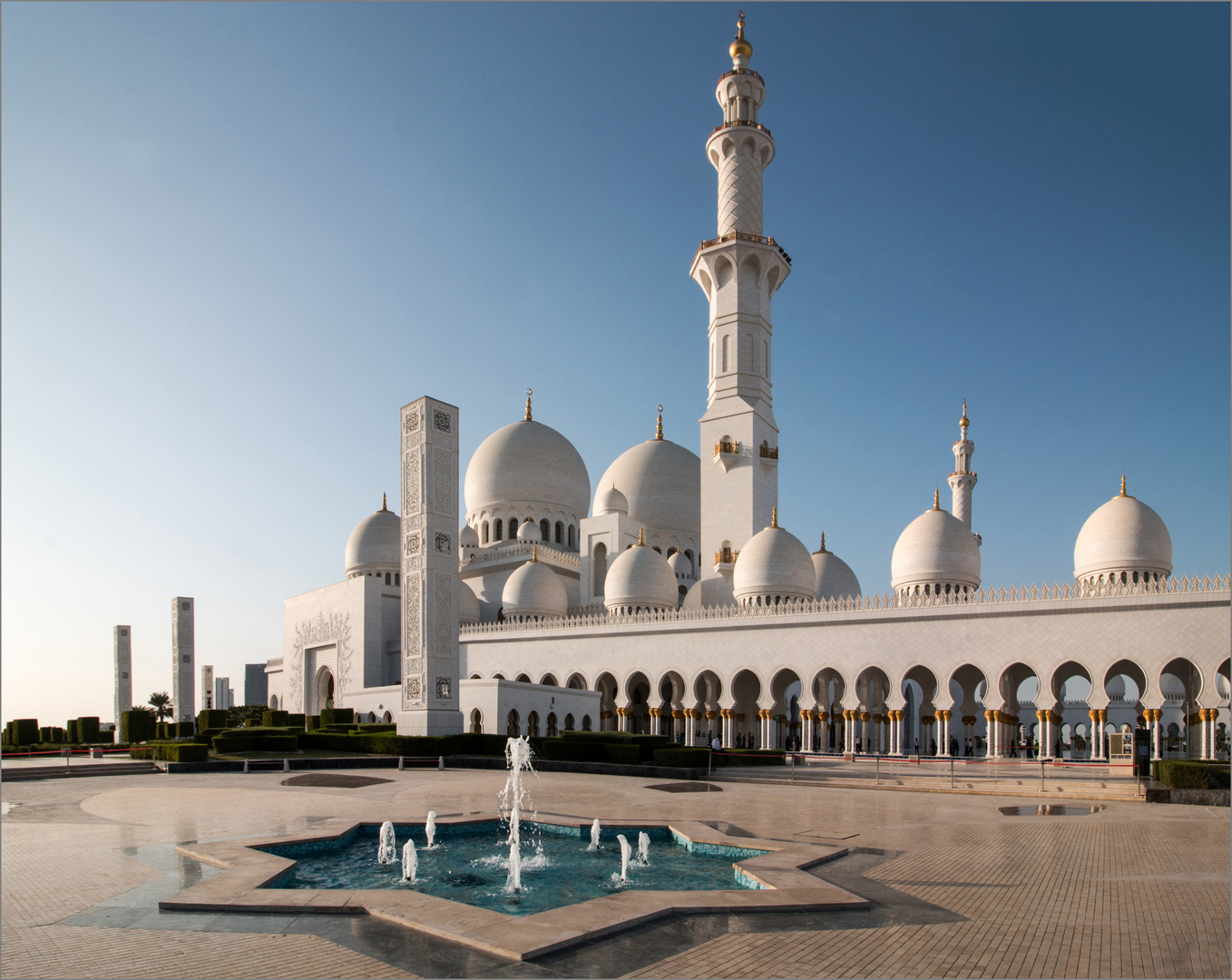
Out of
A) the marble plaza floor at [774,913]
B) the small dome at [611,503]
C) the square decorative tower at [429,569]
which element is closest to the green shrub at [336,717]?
the square decorative tower at [429,569]

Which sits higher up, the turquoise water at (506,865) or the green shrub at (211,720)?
the turquoise water at (506,865)

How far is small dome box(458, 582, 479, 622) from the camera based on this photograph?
40844mm

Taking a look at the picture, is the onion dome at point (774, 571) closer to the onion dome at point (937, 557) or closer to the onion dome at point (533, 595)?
the onion dome at point (937, 557)

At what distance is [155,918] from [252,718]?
35788 mm

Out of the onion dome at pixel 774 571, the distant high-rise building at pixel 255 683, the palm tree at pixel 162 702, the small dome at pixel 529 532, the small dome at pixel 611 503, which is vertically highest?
the small dome at pixel 611 503

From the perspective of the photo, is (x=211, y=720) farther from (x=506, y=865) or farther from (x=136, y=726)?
(x=506, y=865)

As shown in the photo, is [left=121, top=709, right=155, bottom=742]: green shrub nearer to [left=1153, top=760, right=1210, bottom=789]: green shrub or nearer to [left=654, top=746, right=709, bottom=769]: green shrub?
[left=654, top=746, right=709, bottom=769]: green shrub

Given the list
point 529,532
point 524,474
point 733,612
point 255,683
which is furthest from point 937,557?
point 255,683

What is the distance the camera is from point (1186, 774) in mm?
14719

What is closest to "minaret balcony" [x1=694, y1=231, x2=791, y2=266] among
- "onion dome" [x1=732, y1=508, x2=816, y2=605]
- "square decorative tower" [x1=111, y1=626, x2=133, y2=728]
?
"onion dome" [x1=732, y1=508, x2=816, y2=605]

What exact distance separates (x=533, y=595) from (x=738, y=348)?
12.9 metres

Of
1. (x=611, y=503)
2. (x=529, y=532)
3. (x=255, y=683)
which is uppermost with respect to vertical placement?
(x=611, y=503)

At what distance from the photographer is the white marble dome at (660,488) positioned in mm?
43375

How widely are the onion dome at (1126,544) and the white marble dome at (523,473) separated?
2424 cm
